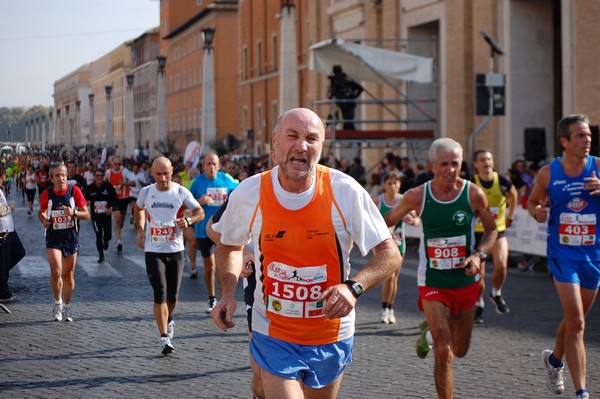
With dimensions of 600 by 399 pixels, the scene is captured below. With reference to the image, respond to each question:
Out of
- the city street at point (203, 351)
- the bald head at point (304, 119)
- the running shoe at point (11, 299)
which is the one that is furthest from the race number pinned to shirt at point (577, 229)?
the running shoe at point (11, 299)

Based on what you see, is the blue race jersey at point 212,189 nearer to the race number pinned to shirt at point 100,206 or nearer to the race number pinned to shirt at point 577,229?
the race number pinned to shirt at point 577,229

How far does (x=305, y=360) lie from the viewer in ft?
17.3

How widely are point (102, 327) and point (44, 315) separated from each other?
1.48 metres

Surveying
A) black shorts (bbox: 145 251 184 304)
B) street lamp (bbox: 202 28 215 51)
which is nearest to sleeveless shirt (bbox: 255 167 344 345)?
black shorts (bbox: 145 251 184 304)

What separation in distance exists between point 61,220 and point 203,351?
11.2ft

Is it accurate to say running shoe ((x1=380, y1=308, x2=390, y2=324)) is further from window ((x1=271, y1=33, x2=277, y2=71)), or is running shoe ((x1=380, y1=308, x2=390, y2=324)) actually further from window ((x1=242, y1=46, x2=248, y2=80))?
window ((x1=242, y1=46, x2=248, y2=80))

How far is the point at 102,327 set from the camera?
40.7 feet

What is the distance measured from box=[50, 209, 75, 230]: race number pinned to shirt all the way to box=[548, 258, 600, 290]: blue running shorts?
6.89 metres

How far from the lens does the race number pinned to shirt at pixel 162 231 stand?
1130cm

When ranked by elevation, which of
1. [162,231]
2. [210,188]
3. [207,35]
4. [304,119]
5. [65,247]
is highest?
[207,35]

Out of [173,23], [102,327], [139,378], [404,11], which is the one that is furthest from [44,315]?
[173,23]

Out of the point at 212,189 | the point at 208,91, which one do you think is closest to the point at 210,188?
the point at 212,189

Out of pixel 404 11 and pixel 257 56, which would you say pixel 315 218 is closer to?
pixel 404 11

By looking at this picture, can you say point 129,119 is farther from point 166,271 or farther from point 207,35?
point 166,271
